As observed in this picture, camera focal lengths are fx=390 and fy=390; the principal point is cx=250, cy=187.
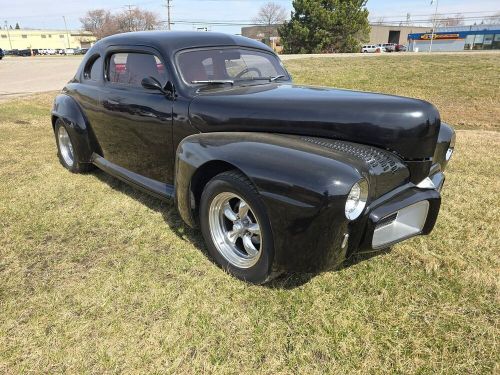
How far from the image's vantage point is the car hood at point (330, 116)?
2393mm

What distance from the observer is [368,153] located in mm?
2359

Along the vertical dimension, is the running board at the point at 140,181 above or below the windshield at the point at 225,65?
below

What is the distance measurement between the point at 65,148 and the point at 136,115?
2064 mm

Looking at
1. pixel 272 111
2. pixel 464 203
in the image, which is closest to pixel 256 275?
pixel 272 111

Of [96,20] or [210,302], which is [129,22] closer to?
[96,20]

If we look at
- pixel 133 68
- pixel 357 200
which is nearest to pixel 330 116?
pixel 357 200

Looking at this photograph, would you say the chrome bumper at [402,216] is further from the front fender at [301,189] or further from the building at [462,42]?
the building at [462,42]

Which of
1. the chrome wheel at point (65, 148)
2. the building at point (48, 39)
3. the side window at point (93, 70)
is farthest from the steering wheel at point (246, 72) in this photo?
the building at point (48, 39)

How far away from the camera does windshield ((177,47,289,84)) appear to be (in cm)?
316

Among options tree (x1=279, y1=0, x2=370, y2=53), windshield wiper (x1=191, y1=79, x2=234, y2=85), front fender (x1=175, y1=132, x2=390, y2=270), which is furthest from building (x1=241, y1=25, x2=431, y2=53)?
front fender (x1=175, y1=132, x2=390, y2=270)

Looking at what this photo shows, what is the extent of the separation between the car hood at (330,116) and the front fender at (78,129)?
1.75m

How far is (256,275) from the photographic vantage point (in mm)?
2408

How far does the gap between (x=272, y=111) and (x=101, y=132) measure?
210cm

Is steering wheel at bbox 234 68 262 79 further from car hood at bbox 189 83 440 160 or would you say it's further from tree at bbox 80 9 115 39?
tree at bbox 80 9 115 39
